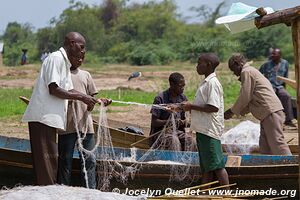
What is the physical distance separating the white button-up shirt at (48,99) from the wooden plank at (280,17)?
1.82 meters

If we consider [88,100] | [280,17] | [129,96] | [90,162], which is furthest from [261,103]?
[129,96]

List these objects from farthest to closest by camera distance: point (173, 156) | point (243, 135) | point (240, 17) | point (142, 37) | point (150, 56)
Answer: point (142, 37) → point (150, 56) → point (243, 135) → point (173, 156) → point (240, 17)

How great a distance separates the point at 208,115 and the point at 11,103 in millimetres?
11785

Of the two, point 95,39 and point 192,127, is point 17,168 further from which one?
point 95,39

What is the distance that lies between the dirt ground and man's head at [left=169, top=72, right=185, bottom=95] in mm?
2230

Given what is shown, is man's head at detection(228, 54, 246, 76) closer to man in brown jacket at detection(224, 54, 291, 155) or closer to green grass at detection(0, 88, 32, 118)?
man in brown jacket at detection(224, 54, 291, 155)

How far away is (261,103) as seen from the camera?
774 cm

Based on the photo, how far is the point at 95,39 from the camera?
148 ft

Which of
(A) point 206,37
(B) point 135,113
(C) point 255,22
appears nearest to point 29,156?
(C) point 255,22

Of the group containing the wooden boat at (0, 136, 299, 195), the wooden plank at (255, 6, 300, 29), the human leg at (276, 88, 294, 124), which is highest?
the wooden plank at (255, 6, 300, 29)

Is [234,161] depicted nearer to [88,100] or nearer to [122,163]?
[122,163]

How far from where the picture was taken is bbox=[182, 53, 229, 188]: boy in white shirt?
6688 mm

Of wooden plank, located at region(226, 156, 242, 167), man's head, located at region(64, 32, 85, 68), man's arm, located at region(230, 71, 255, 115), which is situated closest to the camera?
Result: man's head, located at region(64, 32, 85, 68)

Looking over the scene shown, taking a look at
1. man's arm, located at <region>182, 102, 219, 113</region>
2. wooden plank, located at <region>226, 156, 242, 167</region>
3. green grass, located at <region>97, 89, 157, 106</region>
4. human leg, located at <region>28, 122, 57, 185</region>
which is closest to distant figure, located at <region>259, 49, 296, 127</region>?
green grass, located at <region>97, 89, 157, 106</region>
